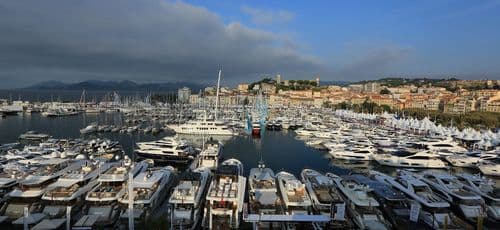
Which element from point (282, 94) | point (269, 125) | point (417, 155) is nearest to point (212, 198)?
point (417, 155)

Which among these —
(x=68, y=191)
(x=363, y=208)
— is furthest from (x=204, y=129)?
(x=363, y=208)

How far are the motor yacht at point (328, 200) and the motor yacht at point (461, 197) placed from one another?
16.3 feet

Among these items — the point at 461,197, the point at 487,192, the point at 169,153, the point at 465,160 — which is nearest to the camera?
the point at 461,197

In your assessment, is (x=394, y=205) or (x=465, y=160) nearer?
(x=394, y=205)

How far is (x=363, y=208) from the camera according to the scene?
45.4 feet

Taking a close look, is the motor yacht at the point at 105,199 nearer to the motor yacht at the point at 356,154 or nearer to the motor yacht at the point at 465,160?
the motor yacht at the point at 356,154

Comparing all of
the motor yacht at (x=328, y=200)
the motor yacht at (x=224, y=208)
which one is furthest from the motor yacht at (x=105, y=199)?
the motor yacht at (x=328, y=200)

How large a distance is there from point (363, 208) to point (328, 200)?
1.36m

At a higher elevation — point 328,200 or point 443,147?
point 328,200

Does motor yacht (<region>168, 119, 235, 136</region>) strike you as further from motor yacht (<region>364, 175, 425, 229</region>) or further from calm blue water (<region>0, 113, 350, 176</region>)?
motor yacht (<region>364, 175, 425, 229</region>)

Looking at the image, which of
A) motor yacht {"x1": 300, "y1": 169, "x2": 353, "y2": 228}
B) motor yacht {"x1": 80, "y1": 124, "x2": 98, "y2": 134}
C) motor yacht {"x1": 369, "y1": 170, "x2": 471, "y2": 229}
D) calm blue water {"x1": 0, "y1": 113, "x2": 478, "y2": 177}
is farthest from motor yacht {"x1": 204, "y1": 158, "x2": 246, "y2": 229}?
motor yacht {"x1": 80, "y1": 124, "x2": 98, "y2": 134}

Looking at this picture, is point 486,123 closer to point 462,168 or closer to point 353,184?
point 462,168

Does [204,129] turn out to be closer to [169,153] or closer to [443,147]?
[169,153]

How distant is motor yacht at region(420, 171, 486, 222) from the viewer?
14891 millimetres
